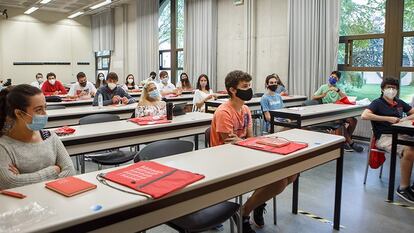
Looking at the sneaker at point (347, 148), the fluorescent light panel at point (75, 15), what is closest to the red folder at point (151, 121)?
the sneaker at point (347, 148)

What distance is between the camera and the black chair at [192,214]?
186 centimetres

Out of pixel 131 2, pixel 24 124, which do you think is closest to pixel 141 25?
pixel 131 2

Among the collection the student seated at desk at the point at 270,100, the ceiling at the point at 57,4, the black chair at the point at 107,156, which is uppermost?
the ceiling at the point at 57,4

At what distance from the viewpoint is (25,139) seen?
1.88 meters

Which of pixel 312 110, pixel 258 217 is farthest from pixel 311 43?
pixel 258 217

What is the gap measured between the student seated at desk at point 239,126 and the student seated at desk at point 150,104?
135 centimetres

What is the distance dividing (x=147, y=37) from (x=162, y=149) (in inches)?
354

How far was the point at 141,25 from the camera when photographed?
1098cm

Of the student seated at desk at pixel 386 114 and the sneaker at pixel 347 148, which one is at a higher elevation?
the student seated at desk at pixel 386 114

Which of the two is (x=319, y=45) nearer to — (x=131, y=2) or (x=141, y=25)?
(x=141, y=25)

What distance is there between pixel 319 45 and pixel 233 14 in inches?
97.3

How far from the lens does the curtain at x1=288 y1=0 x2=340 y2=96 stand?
630 cm

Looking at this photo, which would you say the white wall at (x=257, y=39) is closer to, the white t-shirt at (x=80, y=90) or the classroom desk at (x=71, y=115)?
the white t-shirt at (x=80, y=90)

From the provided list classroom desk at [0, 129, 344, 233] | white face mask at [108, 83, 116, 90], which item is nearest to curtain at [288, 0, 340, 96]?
Result: white face mask at [108, 83, 116, 90]
